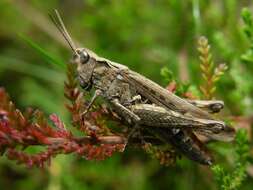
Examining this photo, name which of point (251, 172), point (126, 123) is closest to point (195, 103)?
point (126, 123)

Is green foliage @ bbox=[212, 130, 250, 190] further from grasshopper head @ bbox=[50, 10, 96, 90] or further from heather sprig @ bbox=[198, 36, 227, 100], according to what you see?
grasshopper head @ bbox=[50, 10, 96, 90]

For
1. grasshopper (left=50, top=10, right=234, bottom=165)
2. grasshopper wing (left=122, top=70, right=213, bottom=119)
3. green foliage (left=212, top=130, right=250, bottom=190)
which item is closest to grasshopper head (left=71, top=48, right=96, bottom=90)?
grasshopper (left=50, top=10, right=234, bottom=165)

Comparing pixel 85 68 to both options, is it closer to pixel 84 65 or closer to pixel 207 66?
pixel 84 65

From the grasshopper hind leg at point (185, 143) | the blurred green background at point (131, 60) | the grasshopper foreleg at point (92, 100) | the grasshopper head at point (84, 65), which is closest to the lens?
the grasshopper foreleg at point (92, 100)

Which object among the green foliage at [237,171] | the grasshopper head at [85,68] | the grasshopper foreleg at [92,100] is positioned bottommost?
the green foliage at [237,171]

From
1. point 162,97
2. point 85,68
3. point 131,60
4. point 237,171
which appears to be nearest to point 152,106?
point 162,97

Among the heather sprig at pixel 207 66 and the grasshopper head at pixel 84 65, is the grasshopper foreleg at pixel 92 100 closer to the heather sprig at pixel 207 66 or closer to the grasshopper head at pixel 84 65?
the grasshopper head at pixel 84 65

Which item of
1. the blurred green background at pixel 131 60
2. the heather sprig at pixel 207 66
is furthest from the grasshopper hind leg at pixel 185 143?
the blurred green background at pixel 131 60
